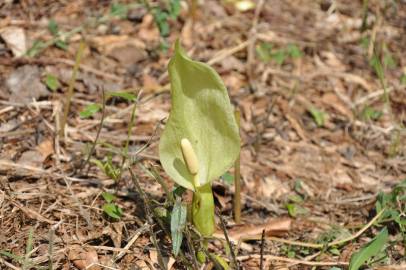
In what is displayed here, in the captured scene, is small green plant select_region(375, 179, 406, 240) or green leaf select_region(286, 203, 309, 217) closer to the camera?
small green plant select_region(375, 179, 406, 240)

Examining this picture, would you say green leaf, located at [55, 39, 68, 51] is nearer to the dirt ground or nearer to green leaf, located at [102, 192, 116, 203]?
the dirt ground

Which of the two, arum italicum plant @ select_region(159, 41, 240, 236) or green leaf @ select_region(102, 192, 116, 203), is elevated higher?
arum italicum plant @ select_region(159, 41, 240, 236)

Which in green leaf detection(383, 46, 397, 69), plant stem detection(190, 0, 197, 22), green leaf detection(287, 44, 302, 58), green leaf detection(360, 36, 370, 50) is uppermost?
plant stem detection(190, 0, 197, 22)

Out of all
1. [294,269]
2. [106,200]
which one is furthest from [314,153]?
[106,200]

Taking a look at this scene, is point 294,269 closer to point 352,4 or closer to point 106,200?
point 106,200

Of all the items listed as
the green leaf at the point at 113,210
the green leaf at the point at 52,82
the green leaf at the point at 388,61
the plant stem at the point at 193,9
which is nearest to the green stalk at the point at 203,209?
the green leaf at the point at 113,210

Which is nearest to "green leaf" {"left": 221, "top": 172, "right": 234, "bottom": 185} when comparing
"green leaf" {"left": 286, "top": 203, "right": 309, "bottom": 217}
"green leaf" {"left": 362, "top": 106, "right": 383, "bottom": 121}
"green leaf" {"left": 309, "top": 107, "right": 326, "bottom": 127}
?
"green leaf" {"left": 286, "top": 203, "right": 309, "bottom": 217}

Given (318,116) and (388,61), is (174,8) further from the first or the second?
(388,61)

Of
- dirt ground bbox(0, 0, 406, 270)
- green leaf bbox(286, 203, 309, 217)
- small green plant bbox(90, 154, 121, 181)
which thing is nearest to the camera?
dirt ground bbox(0, 0, 406, 270)

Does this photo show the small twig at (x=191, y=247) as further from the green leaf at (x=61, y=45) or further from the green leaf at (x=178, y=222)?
the green leaf at (x=61, y=45)
